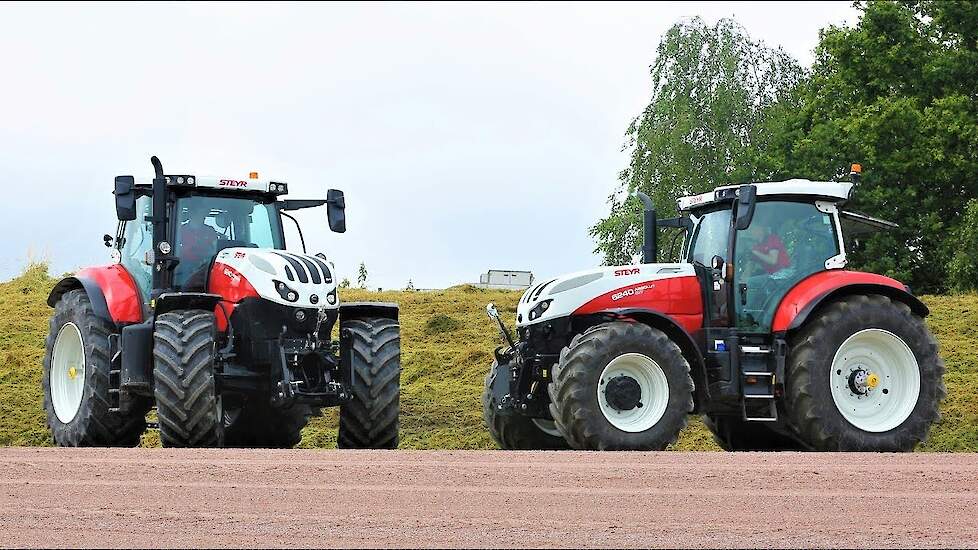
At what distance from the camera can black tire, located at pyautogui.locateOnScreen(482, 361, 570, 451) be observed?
14.9m

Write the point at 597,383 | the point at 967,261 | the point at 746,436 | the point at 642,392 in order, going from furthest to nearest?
the point at 967,261
the point at 746,436
the point at 642,392
the point at 597,383

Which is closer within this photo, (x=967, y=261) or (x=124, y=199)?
(x=124, y=199)

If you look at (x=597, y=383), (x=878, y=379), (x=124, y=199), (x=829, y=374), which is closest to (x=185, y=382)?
A: (x=124, y=199)

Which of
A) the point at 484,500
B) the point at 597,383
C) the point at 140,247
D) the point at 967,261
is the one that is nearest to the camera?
the point at 484,500

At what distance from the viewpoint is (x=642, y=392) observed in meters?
13.4

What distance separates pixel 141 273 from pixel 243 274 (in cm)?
137

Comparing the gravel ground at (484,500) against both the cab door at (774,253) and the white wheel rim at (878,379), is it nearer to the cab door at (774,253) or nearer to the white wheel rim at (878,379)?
the white wheel rim at (878,379)

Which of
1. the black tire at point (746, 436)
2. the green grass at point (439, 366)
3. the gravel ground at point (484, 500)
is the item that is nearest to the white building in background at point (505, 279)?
the green grass at point (439, 366)

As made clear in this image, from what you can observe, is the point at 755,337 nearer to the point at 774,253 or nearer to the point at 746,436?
the point at 774,253

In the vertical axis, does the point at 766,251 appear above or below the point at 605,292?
above

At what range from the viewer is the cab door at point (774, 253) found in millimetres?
14336

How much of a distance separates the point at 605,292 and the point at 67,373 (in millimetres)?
5603

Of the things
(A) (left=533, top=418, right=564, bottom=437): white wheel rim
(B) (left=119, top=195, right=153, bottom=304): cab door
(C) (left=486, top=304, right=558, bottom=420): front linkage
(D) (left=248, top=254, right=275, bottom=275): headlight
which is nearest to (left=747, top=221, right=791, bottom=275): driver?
(C) (left=486, top=304, right=558, bottom=420): front linkage

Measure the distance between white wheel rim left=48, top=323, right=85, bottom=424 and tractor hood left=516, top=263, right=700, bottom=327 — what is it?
451 centimetres
